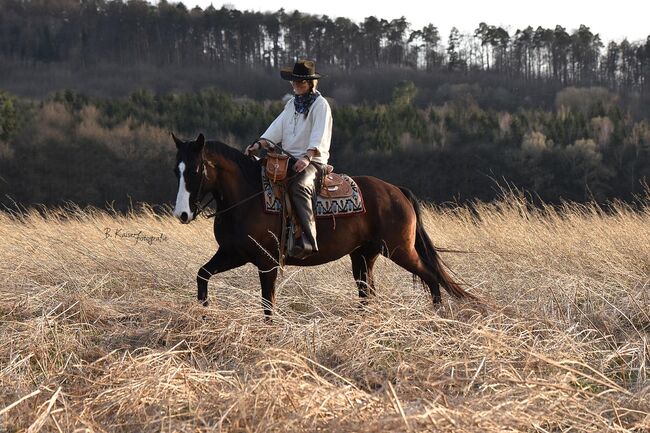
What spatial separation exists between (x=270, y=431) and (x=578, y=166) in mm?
34765

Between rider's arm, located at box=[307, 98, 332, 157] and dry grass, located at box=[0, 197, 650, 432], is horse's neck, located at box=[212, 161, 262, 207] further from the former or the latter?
dry grass, located at box=[0, 197, 650, 432]

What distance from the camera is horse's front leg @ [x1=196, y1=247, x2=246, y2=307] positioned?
6.46 meters

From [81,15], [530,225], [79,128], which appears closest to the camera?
[530,225]

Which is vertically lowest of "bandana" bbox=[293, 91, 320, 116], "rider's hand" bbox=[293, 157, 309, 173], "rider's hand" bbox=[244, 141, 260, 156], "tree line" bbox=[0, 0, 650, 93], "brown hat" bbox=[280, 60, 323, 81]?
"rider's hand" bbox=[293, 157, 309, 173]

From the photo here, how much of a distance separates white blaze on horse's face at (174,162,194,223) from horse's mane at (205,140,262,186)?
0.42m

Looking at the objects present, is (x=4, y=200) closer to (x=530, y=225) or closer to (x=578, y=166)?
(x=578, y=166)

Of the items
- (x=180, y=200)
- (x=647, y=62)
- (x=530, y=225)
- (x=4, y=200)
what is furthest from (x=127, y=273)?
(x=647, y=62)

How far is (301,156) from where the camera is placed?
668 cm

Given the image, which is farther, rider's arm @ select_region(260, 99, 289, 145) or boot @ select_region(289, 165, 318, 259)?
rider's arm @ select_region(260, 99, 289, 145)

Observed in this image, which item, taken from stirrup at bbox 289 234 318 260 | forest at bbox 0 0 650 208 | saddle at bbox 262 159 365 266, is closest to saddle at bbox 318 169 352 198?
saddle at bbox 262 159 365 266

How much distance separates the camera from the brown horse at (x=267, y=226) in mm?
6301

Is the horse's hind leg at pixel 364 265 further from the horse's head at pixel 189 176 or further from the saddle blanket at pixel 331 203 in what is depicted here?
the horse's head at pixel 189 176

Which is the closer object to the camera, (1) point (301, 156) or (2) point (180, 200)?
(2) point (180, 200)

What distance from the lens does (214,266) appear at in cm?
647
